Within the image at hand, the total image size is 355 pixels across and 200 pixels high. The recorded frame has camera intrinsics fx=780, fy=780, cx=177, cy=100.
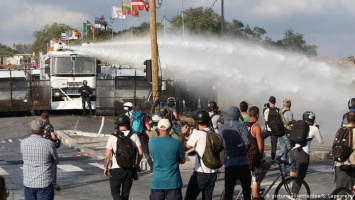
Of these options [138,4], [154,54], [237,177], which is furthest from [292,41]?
[237,177]

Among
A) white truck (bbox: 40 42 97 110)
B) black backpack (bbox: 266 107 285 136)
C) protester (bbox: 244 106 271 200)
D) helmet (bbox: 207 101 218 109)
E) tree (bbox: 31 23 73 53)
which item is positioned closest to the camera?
protester (bbox: 244 106 271 200)

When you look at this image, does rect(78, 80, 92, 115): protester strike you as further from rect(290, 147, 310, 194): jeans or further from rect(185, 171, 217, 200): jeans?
rect(185, 171, 217, 200): jeans

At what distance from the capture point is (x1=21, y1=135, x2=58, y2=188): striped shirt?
9.30m

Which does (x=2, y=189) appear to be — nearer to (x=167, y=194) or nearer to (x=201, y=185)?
(x=167, y=194)

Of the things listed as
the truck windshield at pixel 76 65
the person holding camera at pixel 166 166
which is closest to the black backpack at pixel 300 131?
the person holding camera at pixel 166 166

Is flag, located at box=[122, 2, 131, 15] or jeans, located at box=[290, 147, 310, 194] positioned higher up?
flag, located at box=[122, 2, 131, 15]

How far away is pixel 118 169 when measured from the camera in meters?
10.4

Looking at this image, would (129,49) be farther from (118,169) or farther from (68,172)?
(118,169)

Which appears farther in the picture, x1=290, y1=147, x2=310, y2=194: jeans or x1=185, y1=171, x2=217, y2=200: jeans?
x1=290, y1=147, x2=310, y2=194: jeans

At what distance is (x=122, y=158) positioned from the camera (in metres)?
10.3

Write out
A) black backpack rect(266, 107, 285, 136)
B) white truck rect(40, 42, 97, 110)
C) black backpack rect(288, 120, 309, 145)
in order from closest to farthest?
black backpack rect(288, 120, 309, 145) < black backpack rect(266, 107, 285, 136) < white truck rect(40, 42, 97, 110)

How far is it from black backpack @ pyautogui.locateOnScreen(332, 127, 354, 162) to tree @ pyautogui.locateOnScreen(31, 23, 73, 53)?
143381 mm

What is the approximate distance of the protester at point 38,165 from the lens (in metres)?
9.27

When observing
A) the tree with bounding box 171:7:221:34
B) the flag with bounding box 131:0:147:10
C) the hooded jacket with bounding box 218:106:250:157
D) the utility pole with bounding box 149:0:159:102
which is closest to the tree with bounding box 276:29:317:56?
the tree with bounding box 171:7:221:34
